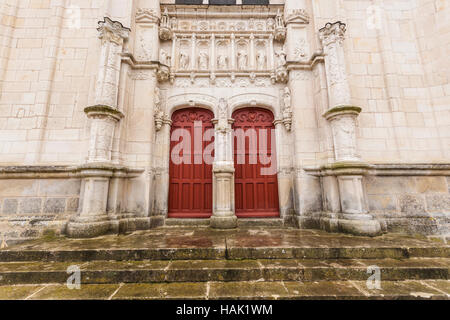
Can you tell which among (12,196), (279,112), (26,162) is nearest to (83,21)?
(26,162)

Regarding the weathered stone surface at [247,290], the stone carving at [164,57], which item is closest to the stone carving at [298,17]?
the stone carving at [164,57]

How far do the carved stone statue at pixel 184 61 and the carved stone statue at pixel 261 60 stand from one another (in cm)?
204

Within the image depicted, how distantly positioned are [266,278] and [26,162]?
5533 mm

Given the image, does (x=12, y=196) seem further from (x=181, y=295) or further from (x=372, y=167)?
(x=372, y=167)

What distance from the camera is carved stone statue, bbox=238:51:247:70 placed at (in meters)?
5.79

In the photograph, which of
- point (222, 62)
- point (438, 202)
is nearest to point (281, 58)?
point (222, 62)

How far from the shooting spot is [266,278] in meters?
2.66

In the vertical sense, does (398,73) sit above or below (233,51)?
below

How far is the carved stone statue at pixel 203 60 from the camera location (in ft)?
18.9

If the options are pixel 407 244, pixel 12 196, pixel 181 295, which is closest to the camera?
pixel 181 295

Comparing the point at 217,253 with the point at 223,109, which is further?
the point at 223,109

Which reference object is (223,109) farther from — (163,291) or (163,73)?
(163,291)

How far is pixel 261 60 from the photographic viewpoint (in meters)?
5.84

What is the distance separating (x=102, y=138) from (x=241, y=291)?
399 centimetres
